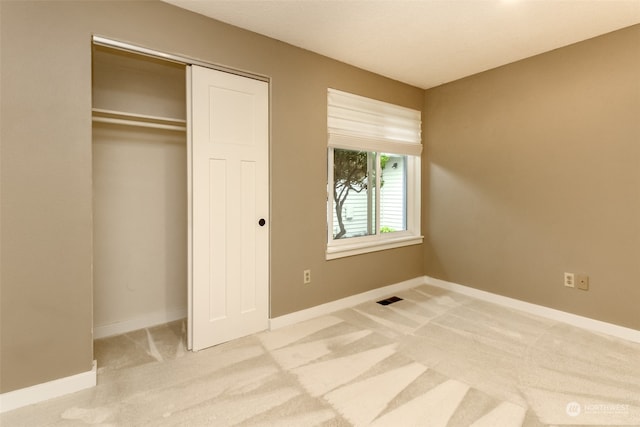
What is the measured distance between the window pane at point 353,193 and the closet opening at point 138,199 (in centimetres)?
147

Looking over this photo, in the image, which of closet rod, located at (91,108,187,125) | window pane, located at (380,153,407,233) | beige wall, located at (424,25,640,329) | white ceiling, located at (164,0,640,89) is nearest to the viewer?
white ceiling, located at (164,0,640,89)

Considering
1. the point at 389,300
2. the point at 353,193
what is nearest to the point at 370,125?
the point at 353,193

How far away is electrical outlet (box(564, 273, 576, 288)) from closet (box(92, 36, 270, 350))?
262 centimetres

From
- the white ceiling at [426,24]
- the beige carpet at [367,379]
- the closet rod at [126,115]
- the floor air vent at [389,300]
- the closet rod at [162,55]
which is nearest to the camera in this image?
the beige carpet at [367,379]

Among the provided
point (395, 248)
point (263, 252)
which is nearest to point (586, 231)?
point (395, 248)

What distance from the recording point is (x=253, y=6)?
7.13 ft

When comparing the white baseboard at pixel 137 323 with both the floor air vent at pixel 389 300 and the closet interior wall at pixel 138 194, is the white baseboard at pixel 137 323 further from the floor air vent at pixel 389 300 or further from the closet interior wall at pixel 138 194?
the floor air vent at pixel 389 300

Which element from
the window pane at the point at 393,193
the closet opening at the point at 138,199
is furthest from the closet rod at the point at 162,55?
the window pane at the point at 393,193

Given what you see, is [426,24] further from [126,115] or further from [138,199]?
[138,199]

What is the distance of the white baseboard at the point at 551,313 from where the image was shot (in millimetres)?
2516

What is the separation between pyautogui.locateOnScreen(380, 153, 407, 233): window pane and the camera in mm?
3797

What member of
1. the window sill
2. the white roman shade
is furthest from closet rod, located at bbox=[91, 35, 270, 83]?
the window sill

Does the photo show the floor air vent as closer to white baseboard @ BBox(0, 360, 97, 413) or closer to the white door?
the white door

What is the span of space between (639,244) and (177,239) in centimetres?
378
